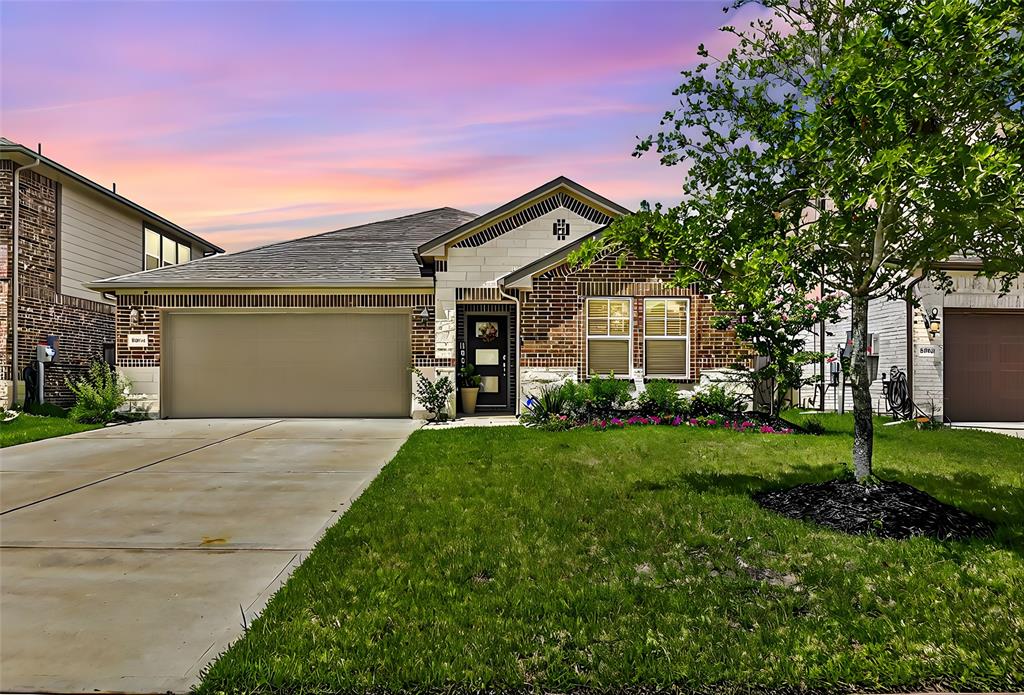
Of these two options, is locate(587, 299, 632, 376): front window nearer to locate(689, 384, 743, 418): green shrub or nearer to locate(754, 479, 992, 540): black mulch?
locate(689, 384, 743, 418): green shrub

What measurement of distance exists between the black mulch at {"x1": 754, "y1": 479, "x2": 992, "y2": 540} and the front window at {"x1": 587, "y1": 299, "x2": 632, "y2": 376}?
7242 mm

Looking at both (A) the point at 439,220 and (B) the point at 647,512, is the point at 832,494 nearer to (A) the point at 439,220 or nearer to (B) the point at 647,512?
(B) the point at 647,512

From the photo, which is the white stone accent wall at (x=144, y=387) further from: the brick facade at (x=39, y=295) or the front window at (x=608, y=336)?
the front window at (x=608, y=336)

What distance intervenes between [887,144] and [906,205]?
63 centimetres

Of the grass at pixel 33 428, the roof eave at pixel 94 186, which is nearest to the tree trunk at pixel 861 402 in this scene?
the grass at pixel 33 428

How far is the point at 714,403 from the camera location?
42.5 feet

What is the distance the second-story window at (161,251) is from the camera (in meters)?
21.2

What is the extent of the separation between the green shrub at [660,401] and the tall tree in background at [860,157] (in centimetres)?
577

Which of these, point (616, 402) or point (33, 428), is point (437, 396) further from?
point (33, 428)

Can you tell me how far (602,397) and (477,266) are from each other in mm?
4513

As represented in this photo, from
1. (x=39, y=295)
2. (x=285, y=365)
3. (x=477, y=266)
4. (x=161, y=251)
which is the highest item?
(x=161, y=251)

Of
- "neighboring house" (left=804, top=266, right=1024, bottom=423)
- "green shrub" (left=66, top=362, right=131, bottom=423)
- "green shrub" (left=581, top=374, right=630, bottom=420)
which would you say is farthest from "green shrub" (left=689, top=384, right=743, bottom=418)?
"green shrub" (left=66, top=362, right=131, bottom=423)

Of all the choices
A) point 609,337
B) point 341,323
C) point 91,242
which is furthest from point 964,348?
point 91,242

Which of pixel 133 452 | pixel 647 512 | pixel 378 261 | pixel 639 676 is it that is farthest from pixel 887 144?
pixel 378 261
